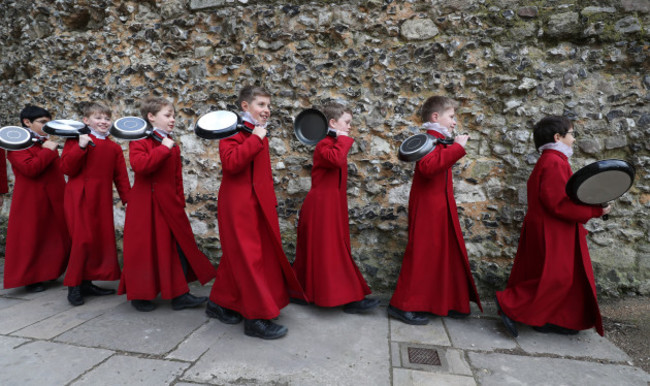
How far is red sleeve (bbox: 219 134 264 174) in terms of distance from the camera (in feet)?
9.02

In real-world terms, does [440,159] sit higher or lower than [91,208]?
higher

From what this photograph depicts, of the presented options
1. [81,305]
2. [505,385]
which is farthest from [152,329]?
[505,385]

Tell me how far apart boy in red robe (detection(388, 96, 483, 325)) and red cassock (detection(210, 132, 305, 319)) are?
971mm

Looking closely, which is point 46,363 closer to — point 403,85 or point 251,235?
point 251,235

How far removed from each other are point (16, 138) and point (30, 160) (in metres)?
0.24

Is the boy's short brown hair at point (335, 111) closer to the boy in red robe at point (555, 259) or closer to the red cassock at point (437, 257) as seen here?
the red cassock at point (437, 257)

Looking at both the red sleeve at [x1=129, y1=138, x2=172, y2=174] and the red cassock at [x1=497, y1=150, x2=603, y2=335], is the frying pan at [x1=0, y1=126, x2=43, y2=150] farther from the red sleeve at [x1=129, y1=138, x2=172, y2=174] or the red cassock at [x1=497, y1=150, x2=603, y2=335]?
the red cassock at [x1=497, y1=150, x2=603, y2=335]

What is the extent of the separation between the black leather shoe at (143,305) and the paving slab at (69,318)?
24 cm

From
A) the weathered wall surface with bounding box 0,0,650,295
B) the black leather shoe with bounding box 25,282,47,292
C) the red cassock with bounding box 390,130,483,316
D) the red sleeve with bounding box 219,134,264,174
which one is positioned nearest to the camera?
the red sleeve with bounding box 219,134,264,174

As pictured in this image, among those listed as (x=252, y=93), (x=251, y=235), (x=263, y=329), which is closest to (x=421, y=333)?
(x=263, y=329)

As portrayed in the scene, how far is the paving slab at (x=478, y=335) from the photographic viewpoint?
2.89 metres

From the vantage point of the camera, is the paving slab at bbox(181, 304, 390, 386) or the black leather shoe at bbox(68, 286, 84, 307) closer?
the paving slab at bbox(181, 304, 390, 386)

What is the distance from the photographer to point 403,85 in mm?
4121

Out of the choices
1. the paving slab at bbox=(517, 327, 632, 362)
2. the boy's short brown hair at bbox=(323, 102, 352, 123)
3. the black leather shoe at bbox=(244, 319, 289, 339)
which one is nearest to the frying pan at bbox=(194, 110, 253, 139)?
the boy's short brown hair at bbox=(323, 102, 352, 123)
